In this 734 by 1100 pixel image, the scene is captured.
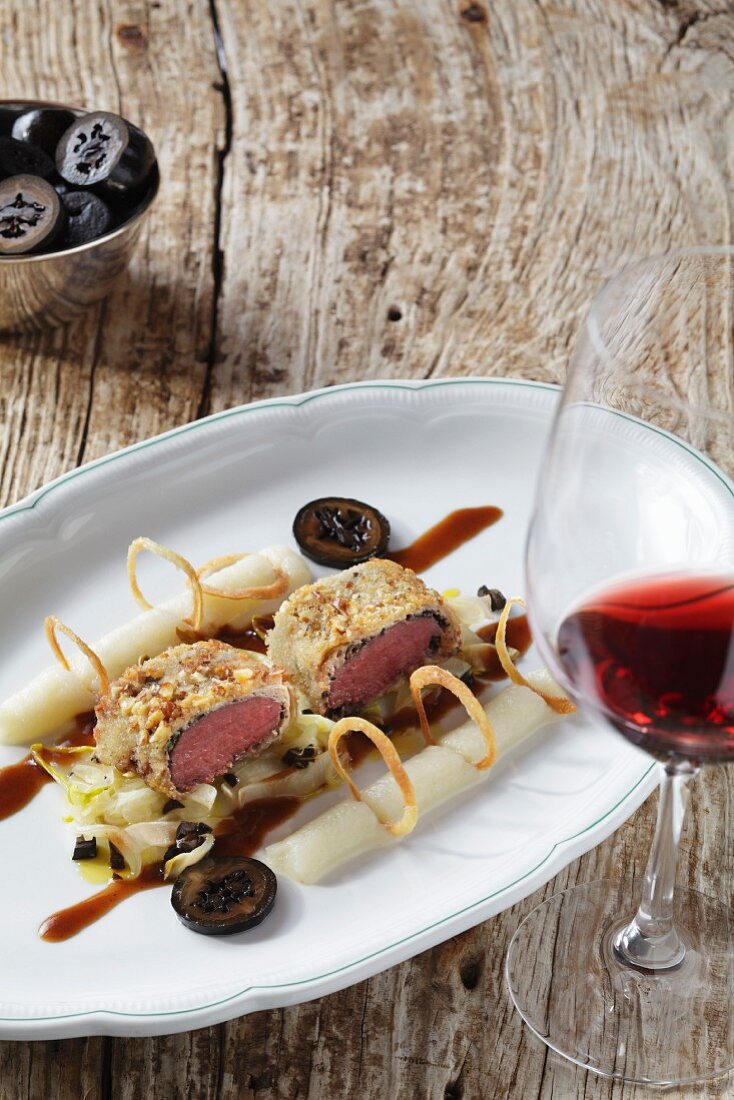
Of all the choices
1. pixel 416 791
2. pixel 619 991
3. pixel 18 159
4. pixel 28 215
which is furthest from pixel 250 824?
pixel 18 159

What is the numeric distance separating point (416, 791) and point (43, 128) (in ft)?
9.94

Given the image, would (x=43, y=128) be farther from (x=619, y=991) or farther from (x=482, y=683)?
(x=619, y=991)

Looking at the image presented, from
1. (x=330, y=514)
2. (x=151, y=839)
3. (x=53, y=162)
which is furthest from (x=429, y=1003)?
(x=53, y=162)

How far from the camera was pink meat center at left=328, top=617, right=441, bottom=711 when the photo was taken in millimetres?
3492

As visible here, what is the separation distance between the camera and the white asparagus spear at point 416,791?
2.99m

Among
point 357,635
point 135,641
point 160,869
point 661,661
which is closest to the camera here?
point 661,661

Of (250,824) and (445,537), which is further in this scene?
(445,537)

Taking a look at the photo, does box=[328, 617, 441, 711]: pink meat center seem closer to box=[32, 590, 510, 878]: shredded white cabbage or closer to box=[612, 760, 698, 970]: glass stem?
box=[32, 590, 510, 878]: shredded white cabbage

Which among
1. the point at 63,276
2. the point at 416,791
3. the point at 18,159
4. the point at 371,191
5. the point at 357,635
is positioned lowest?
the point at 416,791

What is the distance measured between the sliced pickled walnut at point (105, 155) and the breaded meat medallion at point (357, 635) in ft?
6.10

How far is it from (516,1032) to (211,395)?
2.59 metres

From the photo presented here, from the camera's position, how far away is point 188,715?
322 cm

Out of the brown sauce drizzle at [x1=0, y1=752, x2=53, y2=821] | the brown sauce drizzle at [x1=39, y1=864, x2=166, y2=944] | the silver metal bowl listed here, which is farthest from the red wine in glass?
the silver metal bowl

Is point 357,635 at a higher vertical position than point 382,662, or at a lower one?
higher
